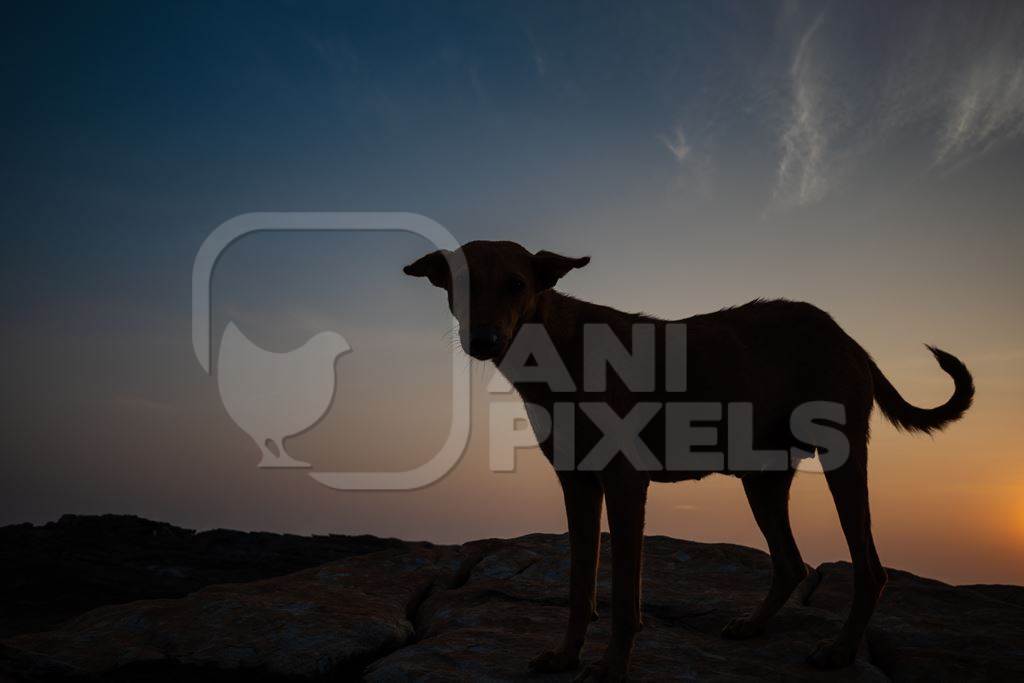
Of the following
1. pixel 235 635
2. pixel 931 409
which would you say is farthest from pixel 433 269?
pixel 931 409

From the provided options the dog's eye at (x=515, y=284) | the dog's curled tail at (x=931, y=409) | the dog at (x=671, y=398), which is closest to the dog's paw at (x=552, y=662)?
the dog at (x=671, y=398)

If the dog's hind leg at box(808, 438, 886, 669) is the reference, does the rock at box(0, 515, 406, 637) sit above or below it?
below

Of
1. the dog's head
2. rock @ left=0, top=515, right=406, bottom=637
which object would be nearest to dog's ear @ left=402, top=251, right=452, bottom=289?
the dog's head

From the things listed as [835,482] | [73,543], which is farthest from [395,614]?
[73,543]

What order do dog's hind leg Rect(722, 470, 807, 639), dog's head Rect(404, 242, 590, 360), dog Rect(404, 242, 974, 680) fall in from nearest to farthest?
1. dog's head Rect(404, 242, 590, 360)
2. dog Rect(404, 242, 974, 680)
3. dog's hind leg Rect(722, 470, 807, 639)

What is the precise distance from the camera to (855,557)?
6.53m

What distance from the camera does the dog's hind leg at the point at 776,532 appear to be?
6953 mm

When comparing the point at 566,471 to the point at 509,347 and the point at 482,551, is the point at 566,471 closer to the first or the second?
the point at 509,347

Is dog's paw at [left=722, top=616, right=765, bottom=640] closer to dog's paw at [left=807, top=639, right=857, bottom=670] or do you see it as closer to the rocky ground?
the rocky ground

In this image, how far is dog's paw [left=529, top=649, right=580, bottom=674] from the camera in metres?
5.56

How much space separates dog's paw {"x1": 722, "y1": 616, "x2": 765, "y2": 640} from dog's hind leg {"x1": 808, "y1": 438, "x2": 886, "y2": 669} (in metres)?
0.74

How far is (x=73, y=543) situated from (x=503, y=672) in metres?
10.8

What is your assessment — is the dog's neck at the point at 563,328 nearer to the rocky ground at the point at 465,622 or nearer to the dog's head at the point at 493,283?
the dog's head at the point at 493,283

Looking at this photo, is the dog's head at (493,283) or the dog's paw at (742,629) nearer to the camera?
the dog's head at (493,283)
